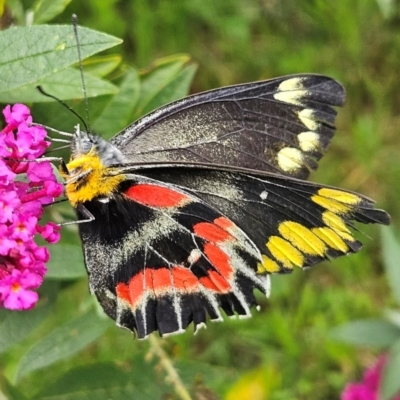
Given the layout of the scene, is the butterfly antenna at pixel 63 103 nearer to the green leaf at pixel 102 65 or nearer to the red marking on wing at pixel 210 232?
the green leaf at pixel 102 65

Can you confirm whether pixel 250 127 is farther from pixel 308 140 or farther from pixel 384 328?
pixel 384 328

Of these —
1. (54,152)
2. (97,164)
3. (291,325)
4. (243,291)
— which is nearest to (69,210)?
(54,152)

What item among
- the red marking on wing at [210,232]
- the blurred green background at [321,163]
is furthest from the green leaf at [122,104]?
the blurred green background at [321,163]

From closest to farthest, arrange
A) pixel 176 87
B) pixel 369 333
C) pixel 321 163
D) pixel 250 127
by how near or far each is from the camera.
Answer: pixel 250 127, pixel 176 87, pixel 369 333, pixel 321 163

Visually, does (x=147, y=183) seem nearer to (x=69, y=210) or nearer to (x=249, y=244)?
(x=249, y=244)

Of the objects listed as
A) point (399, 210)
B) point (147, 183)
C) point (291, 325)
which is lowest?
point (291, 325)

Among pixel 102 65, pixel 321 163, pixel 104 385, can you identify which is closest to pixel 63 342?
pixel 104 385
